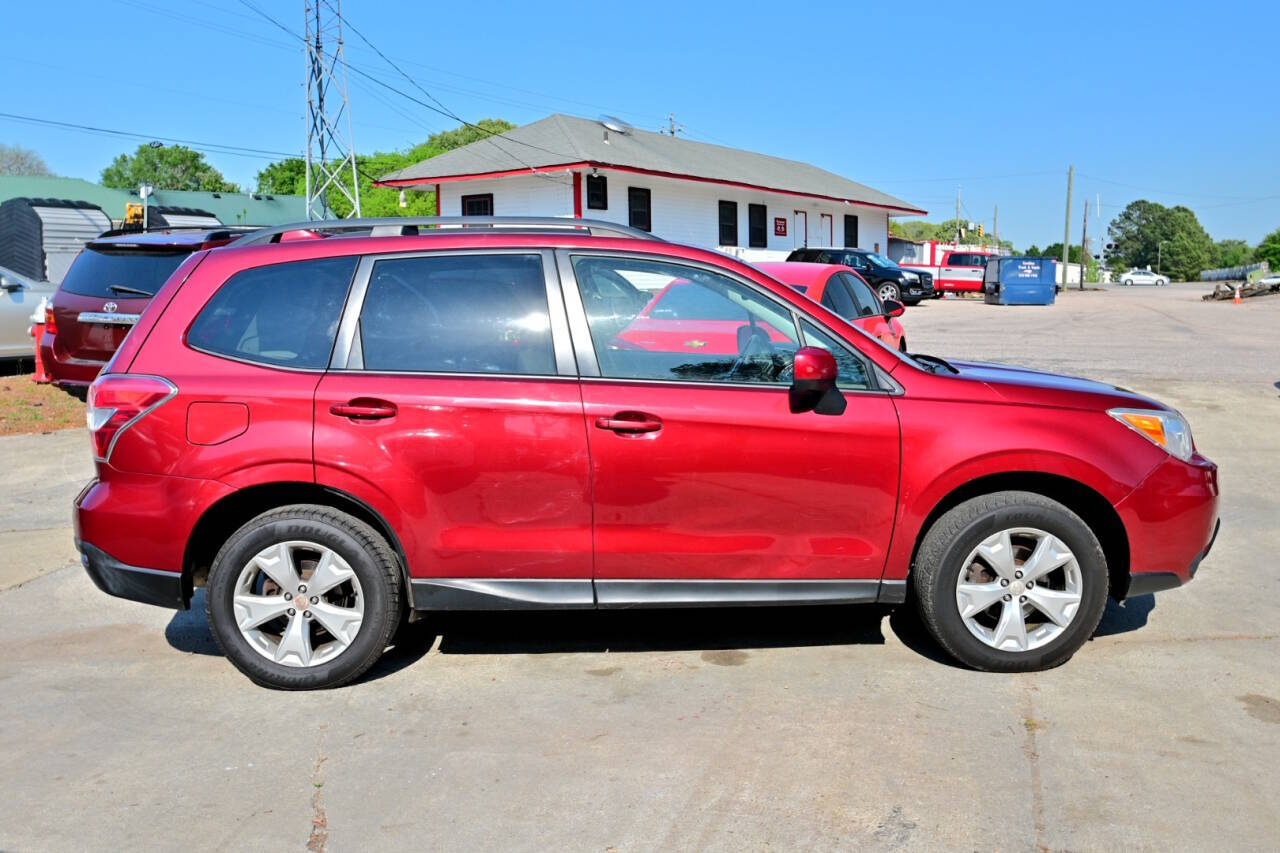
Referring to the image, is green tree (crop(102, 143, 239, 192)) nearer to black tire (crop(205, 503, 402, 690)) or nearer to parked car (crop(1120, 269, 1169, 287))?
parked car (crop(1120, 269, 1169, 287))

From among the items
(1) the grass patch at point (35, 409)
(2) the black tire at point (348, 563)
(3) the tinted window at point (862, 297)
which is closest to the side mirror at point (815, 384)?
(2) the black tire at point (348, 563)

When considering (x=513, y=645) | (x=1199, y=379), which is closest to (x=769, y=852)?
(x=513, y=645)

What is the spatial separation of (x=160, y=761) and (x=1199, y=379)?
13.1m

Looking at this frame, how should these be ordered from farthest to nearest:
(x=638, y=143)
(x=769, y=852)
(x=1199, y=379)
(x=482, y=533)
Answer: (x=638, y=143) < (x=1199, y=379) < (x=482, y=533) < (x=769, y=852)

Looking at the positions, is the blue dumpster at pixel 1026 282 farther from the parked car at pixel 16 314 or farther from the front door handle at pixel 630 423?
the front door handle at pixel 630 423

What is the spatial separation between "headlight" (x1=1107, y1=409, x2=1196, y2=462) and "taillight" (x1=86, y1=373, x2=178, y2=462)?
3928 millimetres

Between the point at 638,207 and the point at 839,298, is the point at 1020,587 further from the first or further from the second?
the point at 638,207

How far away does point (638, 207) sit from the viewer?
3077 centimetres

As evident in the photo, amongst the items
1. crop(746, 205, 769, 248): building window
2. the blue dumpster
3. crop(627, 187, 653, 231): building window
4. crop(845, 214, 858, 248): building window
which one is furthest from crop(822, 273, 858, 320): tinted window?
crop(845, 214, 858, 248): building window

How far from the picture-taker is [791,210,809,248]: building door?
38.4 meters

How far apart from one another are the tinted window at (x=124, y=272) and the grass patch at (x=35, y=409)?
1.68 meters

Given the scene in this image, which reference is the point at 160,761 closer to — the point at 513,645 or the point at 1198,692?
the point at 513,645

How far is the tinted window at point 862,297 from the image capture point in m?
10.2

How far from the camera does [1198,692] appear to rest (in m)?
4.43
